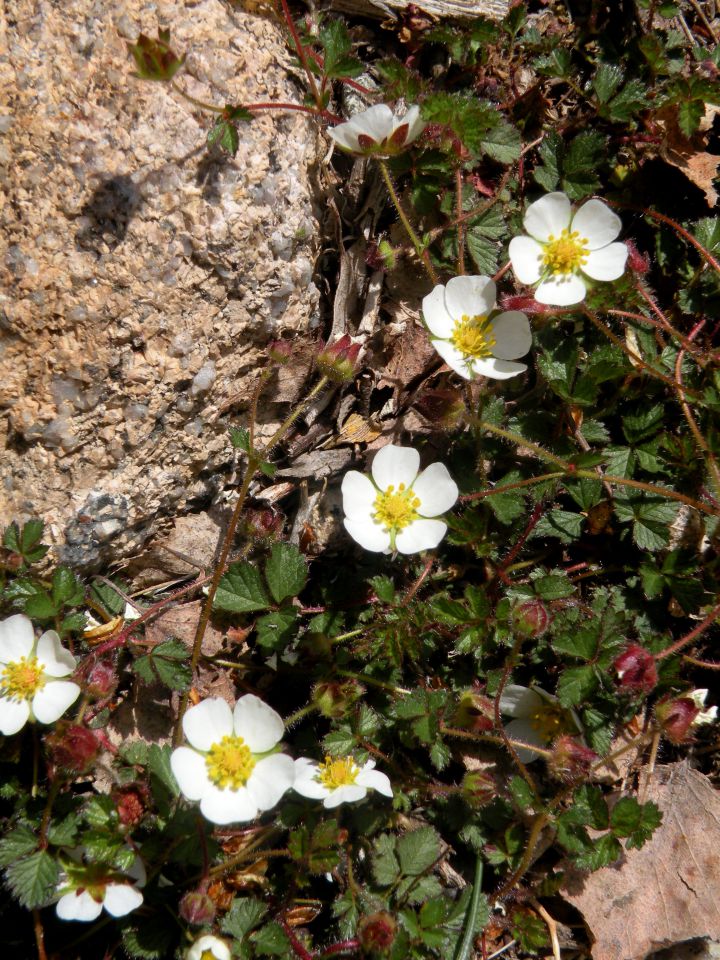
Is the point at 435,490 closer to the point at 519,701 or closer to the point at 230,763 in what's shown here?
the point at 519,701

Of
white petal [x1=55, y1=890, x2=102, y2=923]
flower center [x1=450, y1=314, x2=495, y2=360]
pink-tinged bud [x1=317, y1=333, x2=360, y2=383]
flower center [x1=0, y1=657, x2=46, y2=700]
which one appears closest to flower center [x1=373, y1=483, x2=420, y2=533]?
pink-tinged bud [x1=317, y1=333, x2=360, y2=383]

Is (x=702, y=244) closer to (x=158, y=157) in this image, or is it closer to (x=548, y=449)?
(x=548, y=449)

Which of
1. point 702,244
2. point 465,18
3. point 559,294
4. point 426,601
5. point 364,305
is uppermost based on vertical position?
point 465,18

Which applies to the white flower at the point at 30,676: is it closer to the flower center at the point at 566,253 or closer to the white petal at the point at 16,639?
the white petal at the point at 16,639

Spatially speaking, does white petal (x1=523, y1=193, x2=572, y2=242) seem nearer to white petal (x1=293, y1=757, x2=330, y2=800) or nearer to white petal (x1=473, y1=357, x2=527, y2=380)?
white petal (x1=473, y1=357, x2=527, y2=380)

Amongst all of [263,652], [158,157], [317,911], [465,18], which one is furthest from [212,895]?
[465,18]
